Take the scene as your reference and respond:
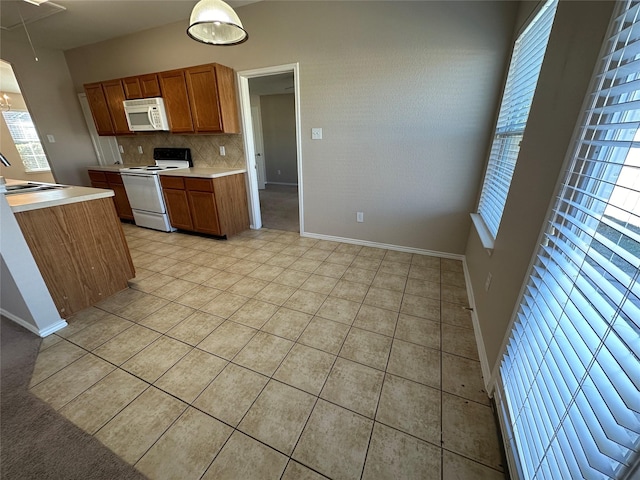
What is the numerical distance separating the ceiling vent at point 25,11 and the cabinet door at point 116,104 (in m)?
0.82

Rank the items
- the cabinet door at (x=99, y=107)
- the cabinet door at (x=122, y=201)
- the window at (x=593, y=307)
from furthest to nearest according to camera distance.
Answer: the cabinet door at (x=122, y=201) < the cabinet door at (x=99, y=107) < the window at (x=593, y=307)

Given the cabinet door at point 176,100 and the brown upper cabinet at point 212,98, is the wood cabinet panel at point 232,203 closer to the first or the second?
the brown upper cabinet at point 212,98

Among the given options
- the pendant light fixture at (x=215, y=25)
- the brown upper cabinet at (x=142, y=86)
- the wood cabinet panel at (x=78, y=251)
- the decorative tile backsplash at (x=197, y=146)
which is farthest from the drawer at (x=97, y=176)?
the pendant light fixture at (x=215, y=25)

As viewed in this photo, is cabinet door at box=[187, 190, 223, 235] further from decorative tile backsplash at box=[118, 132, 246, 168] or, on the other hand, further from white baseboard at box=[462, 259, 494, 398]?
white baseboard at box=[462, 259, 494, 398]

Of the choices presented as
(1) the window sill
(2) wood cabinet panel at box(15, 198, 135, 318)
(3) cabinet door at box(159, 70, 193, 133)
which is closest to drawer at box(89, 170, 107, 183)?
(3) cabinet door at box(159, 70, 193, 133)

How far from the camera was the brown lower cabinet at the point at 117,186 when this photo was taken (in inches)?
155

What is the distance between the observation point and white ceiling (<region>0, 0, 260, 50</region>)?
281 cm

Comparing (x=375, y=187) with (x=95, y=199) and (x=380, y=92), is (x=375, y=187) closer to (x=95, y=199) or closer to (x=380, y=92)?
(x=380, y=92)

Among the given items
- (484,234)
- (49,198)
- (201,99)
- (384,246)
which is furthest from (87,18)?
(484,234)

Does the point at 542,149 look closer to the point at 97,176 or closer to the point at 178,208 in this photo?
the point at 178,208

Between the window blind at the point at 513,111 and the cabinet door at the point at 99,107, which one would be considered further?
the cabinet door at the point at 99,107

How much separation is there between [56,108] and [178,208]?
120 inches

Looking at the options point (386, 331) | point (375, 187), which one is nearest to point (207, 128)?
point (375, 187)

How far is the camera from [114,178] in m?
3.94
